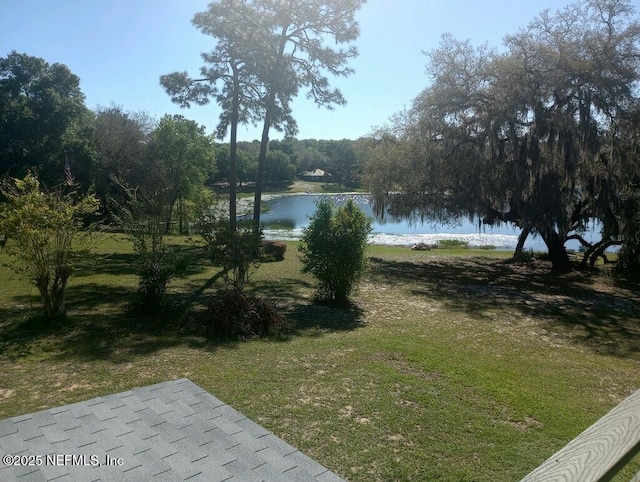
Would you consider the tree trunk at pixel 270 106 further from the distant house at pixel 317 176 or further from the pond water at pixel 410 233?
the distant house at pixel 317 176

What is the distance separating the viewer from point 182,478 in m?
2.88

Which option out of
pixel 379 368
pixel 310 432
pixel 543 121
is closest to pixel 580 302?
pixel 543 121

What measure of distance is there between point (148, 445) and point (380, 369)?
9.20ft

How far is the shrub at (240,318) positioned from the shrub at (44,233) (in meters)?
2.34

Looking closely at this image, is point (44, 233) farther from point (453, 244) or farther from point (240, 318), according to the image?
point (453, 244)

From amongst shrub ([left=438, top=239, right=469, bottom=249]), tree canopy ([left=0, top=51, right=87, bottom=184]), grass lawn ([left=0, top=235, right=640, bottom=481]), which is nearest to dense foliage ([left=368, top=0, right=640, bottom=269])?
grass lawn ([left=0, top=235, right=640, bottom=481])

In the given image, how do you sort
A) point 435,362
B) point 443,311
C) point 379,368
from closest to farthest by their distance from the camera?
1. point 379,368
2. point 435,362
3. point 443,311

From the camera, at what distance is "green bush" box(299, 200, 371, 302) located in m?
8.99

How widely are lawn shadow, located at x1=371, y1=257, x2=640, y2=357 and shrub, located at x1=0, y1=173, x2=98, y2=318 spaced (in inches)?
293

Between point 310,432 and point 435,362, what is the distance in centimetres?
253

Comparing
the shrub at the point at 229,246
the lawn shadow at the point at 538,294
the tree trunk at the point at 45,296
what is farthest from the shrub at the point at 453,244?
the tree trunk at the point at 45,296

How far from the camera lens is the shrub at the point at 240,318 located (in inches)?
265

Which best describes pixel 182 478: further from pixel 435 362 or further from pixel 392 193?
pixel 392 193

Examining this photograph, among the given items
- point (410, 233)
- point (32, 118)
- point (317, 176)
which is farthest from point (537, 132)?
point (317, 176)
